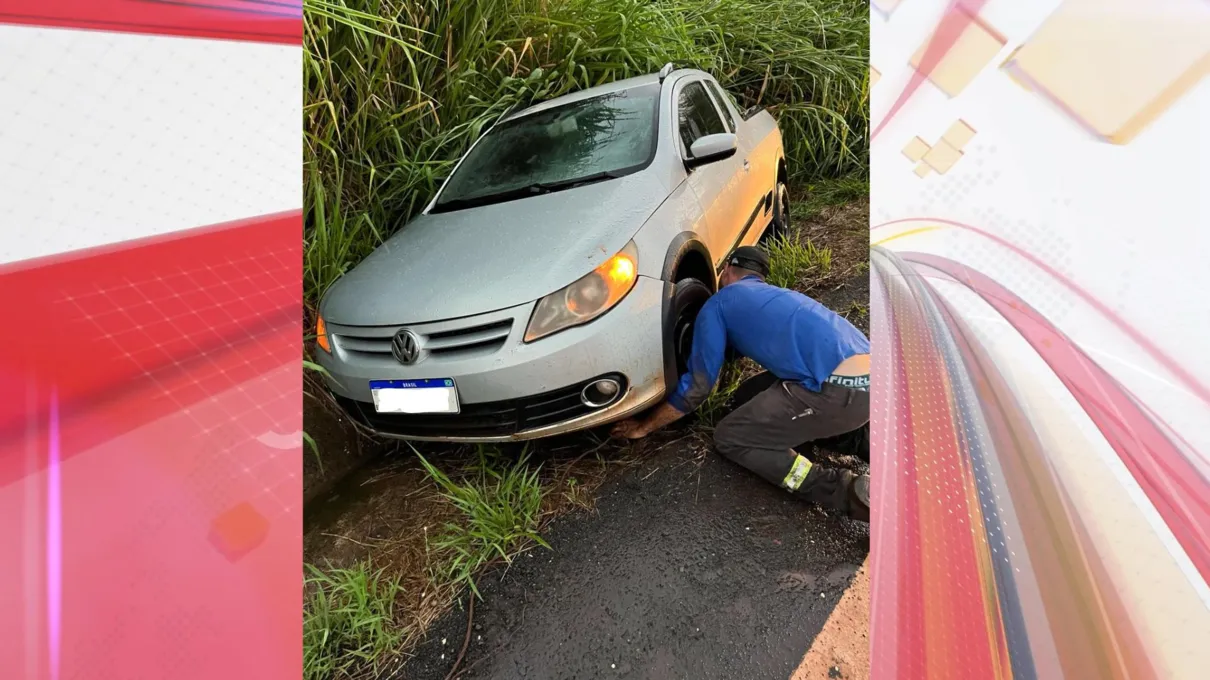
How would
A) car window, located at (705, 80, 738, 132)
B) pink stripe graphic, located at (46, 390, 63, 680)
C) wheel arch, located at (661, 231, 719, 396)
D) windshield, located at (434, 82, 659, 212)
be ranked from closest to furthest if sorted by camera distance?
1. pink stripe graphic, located at (46, 390, 63, 680)
2. wheel arch, located at (661, 231, 719, 396)
3. windshield, located at (434, 82, 659, 212)
4. car window, located at (705, 80, 738, 132)

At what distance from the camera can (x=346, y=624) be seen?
6.27ft

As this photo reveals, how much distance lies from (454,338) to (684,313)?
0.94 metres

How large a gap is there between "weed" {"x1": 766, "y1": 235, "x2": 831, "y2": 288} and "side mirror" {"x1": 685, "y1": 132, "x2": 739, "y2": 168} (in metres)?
1.25

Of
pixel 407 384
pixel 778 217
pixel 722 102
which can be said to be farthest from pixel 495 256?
pixel 778 217

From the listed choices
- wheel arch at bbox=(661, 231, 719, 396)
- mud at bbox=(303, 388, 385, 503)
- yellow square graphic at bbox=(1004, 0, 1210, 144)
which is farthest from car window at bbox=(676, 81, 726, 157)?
yellow square graphic at bbox=(1004, 0, 1210, 144)

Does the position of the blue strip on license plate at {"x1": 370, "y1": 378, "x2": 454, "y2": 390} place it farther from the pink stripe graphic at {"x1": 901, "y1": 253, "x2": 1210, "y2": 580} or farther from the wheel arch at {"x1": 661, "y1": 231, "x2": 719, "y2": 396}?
the pink stripe graphic at {"x1": 901, "y1": 253, "x2": 1210, "y2": 580}

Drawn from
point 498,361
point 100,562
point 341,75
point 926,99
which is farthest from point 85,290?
point 341,75

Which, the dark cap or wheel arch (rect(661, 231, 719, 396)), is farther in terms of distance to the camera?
the dark cap

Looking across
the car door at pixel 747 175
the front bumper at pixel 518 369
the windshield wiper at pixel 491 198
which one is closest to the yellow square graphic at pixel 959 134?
the front bumper at pixel 518 369

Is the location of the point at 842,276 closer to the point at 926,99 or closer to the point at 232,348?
the point at 926,99

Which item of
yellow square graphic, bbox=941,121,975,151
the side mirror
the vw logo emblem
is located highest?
yellow square graphic, bbox=941,121,975,151

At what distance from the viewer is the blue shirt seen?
211cm

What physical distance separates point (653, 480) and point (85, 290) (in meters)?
2.02

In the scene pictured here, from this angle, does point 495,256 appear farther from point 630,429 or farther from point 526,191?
point 630,429
